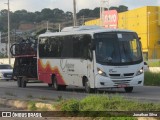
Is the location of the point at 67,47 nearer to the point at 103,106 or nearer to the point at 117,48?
the point at 117,48

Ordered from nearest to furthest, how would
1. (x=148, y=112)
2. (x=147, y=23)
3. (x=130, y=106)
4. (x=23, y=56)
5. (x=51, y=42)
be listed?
(x=148, y=112)
(x=130, y=106)
(x=51, y=42)
(x=23, y=56)
(x=147, y=23)

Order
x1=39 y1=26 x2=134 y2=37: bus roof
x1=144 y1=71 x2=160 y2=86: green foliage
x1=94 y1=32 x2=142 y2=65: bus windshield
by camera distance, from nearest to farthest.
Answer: x1=94 y1=32 x2=142 y2=65: bus windshield, x1=39 y1=26 x2=134 y2=37: bus roof, x1=144 y1=71 x2=160 y2=86: green foliage

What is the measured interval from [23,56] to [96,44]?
30.9 ft

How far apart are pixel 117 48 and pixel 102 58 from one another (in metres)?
0.90

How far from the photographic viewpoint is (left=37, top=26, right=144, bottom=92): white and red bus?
22594 mm

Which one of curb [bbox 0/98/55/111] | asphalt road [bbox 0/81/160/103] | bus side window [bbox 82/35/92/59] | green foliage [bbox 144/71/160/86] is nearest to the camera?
curb [bbox 0/98/55/111]

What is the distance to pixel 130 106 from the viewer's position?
43.2 feet

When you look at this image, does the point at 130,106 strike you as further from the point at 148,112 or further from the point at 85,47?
the point at 85,47

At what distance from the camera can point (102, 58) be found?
22.7 metres

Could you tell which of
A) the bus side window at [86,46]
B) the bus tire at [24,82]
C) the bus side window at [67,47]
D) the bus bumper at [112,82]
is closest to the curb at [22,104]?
the bus bumper at [112,82]

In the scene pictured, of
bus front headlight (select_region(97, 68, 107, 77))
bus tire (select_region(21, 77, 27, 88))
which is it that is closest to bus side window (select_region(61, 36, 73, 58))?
bus front headlight (select_region(97, 68, 107, 77))

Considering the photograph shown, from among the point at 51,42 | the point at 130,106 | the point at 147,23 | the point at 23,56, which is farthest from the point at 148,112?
the point at 147,23

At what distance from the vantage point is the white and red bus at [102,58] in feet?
74.1

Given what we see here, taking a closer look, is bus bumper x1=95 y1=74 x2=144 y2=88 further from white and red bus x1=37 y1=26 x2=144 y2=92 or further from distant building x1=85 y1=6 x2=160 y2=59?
distant building x1=85 y1=6 x2=160 y2=59
